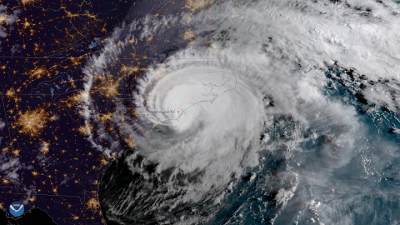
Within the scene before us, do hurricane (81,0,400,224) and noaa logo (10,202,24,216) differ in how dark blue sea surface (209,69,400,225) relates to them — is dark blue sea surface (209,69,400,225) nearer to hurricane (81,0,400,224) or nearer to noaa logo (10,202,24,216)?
hurricane (81,0,400,224)

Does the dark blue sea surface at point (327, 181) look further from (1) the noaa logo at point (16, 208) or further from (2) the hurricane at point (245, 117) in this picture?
(1) the noaa logo at point (16, 208)

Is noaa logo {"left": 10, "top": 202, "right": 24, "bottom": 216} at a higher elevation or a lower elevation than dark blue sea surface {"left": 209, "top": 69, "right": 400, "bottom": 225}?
higher

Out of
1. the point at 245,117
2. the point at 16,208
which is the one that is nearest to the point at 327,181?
the point at 245,117

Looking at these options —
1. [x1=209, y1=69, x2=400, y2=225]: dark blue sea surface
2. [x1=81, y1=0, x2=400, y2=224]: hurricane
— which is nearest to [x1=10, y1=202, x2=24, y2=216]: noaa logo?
[x1=81, y1=0, x2=400, y2=224]: hurricane

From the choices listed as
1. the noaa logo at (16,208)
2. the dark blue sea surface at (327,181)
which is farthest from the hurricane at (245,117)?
the noaa logo at (16,208)

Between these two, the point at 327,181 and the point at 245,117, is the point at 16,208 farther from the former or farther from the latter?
the point at 327,181

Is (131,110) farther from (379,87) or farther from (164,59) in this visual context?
(379,87)
